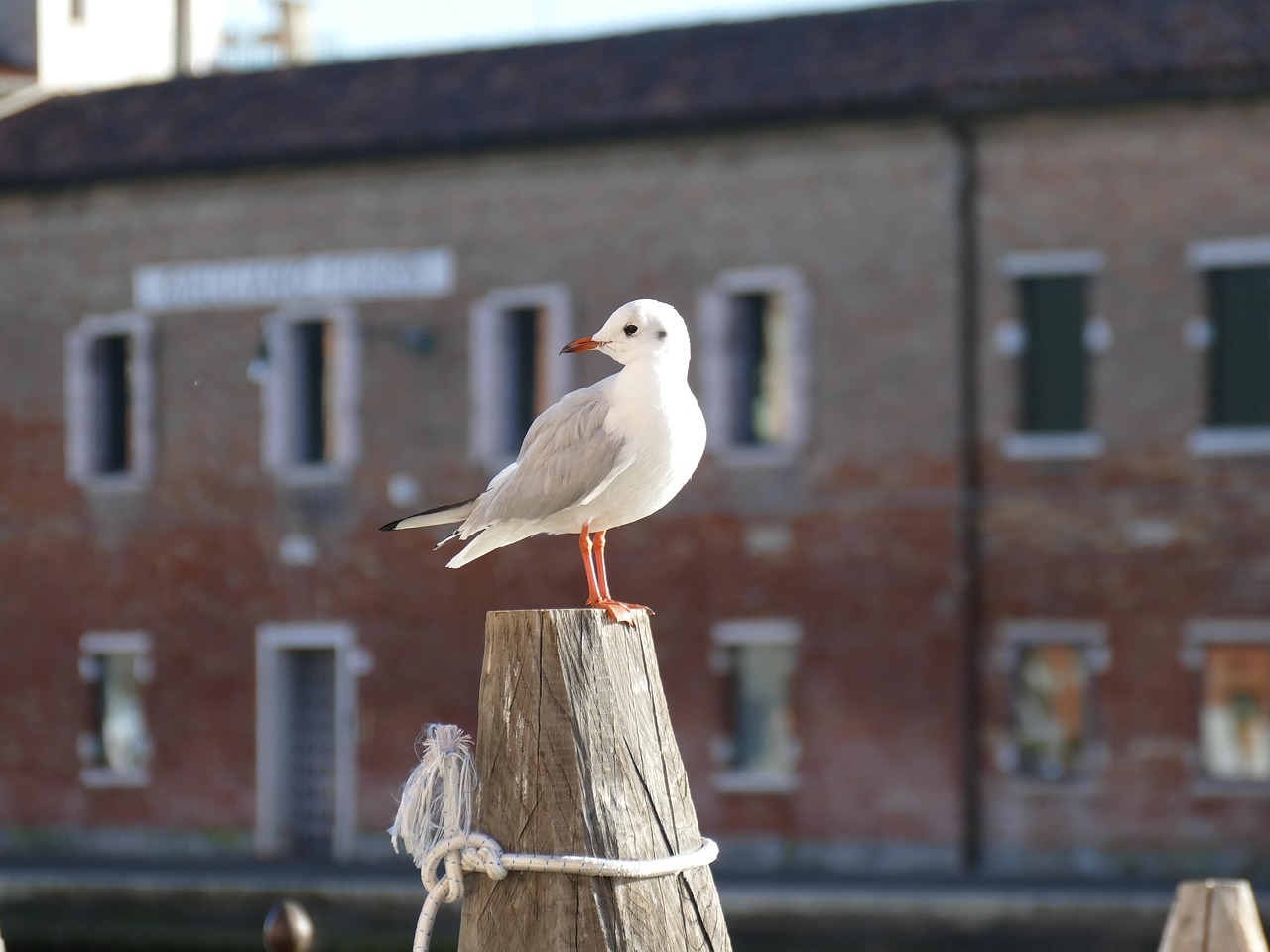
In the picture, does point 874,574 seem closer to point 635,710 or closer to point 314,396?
point 314,396

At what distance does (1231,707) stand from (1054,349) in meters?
3.94

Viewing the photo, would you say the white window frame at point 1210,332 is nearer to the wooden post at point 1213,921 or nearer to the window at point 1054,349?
the window at point 1054,349

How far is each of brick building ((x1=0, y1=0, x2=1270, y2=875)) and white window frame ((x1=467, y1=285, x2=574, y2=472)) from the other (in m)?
0.05

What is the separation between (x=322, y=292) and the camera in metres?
27.1

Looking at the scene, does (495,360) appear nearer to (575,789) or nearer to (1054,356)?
(1054,356)

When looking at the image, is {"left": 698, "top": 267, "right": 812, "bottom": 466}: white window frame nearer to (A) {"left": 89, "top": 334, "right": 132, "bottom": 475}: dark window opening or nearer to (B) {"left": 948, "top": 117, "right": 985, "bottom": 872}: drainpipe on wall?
(B) {"left": 948, "top": 117, "right": 985, "bottom": 872}: drainpipe on wall

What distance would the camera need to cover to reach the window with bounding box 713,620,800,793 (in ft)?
81.1

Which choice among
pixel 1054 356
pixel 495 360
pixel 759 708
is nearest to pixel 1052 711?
pixel 759 708

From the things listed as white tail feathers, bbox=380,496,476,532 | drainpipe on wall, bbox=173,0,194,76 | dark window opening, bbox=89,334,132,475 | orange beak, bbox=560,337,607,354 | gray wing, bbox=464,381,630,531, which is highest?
drainpipe on wall, bbox=173,0,194,76

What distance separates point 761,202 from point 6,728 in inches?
446

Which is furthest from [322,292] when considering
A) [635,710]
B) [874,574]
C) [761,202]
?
[635,710]

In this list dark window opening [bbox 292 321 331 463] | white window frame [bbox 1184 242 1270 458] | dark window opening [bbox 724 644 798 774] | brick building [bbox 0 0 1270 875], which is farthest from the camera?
dark window opening [bbox 292 321 331 463]

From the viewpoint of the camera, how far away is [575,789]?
133 inches

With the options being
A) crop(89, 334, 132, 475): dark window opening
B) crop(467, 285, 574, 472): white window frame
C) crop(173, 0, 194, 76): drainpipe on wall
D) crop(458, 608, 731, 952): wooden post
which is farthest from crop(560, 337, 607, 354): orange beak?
crop(173, 0, 194, 76): drainpipe on wall
